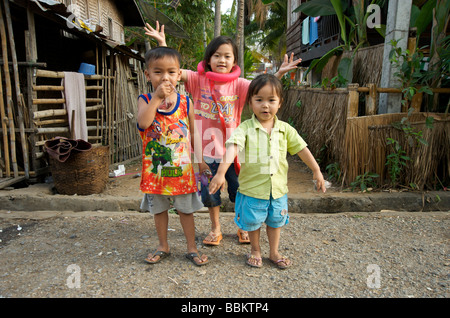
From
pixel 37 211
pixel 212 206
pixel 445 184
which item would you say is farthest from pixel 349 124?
pixel 37 211

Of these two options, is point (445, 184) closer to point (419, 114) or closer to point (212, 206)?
point (419, 114)

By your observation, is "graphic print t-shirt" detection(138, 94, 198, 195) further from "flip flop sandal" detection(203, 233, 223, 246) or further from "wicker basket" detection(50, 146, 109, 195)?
"wicker basket" detection(50, 146, 109, 195)

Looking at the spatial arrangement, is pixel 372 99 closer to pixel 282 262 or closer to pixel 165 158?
pixel 282 262

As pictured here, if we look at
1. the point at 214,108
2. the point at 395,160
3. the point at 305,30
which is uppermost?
the point at 305,30

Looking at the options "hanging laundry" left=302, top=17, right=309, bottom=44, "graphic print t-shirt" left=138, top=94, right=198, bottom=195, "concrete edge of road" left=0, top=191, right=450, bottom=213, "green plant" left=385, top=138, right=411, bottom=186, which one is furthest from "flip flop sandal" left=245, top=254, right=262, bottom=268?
"hanging laundry" left=302, top=17, right=309, bottom=44

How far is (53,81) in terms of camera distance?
6156mm

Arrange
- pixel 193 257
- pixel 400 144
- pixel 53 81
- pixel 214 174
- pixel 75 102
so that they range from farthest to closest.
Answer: pixel 53 81 < pixel 75 102 < pixel 400 144 < pixel 214 174 < pixel 193 257

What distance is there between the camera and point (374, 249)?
2.59 m

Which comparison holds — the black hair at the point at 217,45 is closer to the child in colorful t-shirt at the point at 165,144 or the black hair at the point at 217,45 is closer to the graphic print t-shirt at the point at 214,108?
the graphic print t-shirt at the point at 214,108

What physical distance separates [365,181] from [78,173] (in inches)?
140

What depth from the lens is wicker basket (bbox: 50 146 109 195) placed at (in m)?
3.99

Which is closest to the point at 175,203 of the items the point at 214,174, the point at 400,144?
the point at 214,174

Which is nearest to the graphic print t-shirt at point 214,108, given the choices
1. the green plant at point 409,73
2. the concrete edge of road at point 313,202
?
the concrete edge of road at point 313,202

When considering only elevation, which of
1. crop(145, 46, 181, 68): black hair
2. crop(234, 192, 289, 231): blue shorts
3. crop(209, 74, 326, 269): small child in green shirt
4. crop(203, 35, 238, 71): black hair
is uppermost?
crop(203, 35, 238, 71): black hair
